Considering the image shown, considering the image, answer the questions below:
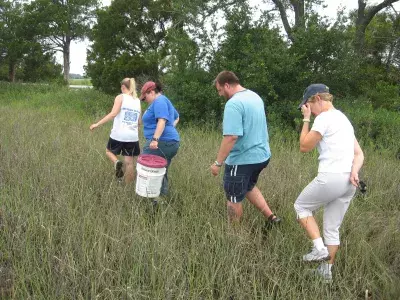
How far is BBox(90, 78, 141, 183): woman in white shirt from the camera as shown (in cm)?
536

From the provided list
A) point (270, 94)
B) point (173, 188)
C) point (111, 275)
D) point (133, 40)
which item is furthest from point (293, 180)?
point (133, 40)

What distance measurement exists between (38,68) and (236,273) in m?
30.7

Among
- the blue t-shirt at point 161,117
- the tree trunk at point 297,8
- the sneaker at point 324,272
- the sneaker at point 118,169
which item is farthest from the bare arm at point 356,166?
the tree trunk at point 297,8

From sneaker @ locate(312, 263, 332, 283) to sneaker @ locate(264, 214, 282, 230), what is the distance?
839 millimetres

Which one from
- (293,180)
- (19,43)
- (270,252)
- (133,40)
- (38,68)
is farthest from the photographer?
(38,68)

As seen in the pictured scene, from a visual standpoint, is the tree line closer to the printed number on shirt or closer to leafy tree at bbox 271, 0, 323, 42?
leafy tree at bbox 271, 0, 323, 42

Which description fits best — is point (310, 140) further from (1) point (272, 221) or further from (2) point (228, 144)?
(1) point (272, 221)

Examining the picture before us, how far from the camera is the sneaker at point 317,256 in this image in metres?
3.08

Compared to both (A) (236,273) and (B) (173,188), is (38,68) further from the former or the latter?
(A) (236,273)

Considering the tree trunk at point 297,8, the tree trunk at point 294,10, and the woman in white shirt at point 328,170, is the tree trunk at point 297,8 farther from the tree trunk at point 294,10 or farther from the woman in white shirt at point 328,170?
the woman in white shirt at point 328,170

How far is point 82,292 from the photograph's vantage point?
2771 mm

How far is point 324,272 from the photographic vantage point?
3072 mm

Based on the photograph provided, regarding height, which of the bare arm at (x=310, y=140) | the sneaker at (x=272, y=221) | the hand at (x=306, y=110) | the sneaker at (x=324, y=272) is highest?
the hand at (x=306, y=110)

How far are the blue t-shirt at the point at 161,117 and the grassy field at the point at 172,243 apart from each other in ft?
2.18
